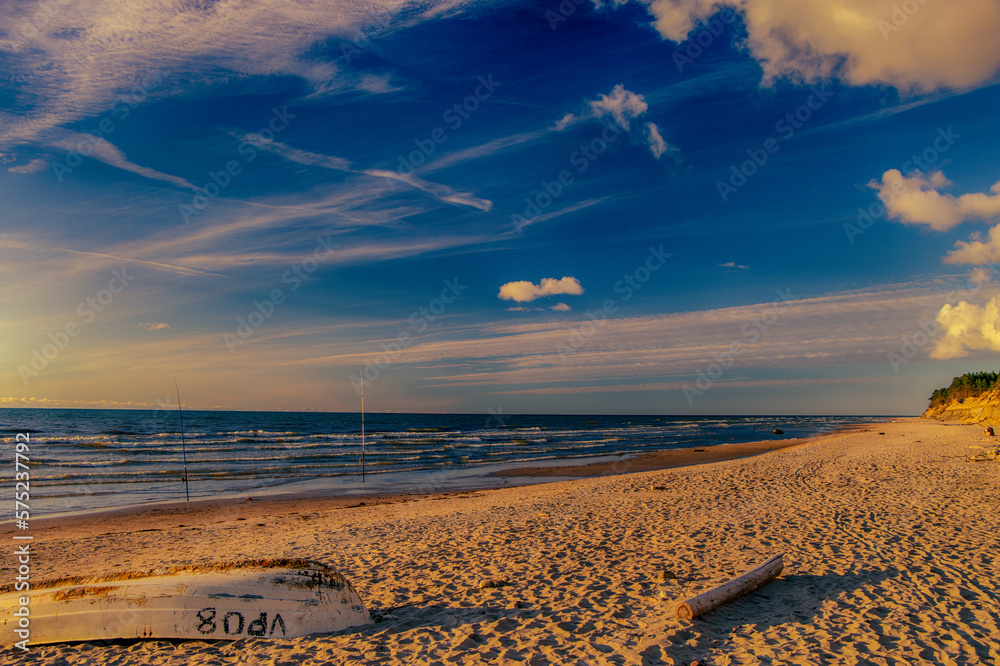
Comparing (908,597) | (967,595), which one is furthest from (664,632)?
(967,595)

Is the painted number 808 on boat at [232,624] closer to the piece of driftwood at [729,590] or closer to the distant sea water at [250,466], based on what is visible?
the piece of driftwood at [729,590]

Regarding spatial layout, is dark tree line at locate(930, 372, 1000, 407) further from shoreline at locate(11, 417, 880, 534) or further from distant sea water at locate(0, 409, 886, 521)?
shoreline at locate(11, 417, 880, 534)

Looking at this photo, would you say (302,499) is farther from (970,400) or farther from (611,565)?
(970,400)

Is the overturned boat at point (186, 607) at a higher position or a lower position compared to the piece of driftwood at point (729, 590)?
higher

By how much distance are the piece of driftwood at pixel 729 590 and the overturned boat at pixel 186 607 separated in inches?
148

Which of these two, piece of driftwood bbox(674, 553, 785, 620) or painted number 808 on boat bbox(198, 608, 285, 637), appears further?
piece of driftwood bbox(674, 553, 785, 620)

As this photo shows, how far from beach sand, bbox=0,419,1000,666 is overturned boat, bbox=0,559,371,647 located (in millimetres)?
171

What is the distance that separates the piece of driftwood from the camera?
19.4 ft

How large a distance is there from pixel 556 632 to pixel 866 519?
Answer: 8.77 metres

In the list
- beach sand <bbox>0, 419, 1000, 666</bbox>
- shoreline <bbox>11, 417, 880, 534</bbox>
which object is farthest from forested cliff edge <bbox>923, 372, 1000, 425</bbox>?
beach sand <bbox>0, 419, 1000, 666</bbox>

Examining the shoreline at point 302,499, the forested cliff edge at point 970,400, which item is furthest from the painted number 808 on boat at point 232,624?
the forested cliff edge at point 970,400

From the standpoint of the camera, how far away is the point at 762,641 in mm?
5457

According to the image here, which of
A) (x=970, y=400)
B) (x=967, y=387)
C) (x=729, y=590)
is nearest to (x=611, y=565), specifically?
(x=729, y=590)

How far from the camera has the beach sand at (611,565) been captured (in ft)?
17.8
